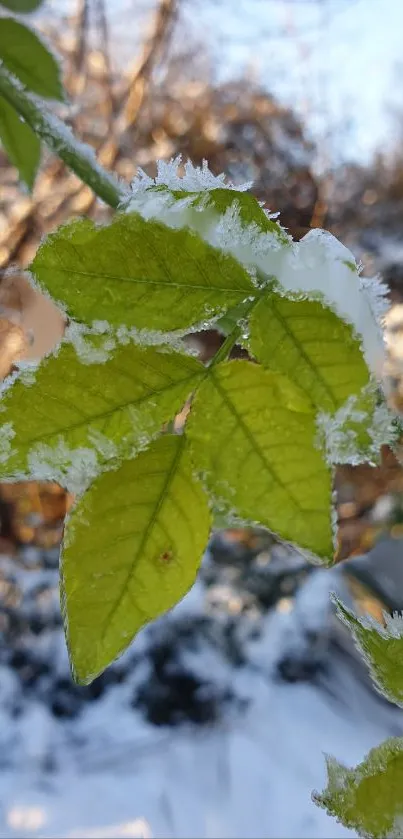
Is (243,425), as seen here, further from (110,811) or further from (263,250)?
(110,811)

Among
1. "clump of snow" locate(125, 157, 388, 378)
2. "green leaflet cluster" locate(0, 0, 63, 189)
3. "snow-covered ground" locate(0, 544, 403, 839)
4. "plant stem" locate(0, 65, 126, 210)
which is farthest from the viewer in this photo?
"snow-covered ground" locate(0, 544, 403, 839)

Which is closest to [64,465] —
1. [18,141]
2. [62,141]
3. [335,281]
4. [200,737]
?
[335,281]

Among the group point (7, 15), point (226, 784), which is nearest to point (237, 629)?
point (226, 784)

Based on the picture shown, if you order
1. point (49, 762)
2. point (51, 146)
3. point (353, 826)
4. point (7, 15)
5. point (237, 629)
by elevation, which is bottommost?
point (49, 762)

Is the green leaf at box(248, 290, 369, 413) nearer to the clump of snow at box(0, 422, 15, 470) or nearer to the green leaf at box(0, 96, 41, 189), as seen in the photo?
the clump of snow at box(0, 422, 15, 470)

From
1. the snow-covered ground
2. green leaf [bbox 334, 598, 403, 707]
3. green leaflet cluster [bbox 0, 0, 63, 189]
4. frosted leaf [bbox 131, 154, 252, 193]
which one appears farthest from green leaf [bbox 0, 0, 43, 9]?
the snow-covered ground

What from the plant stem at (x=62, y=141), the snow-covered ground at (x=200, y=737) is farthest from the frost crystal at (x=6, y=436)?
the snow-covered ground at (x=200, y=737)
